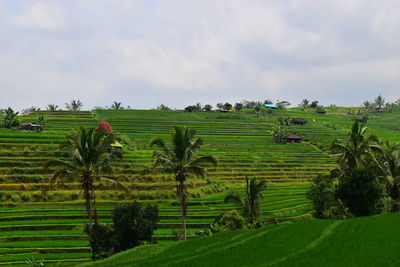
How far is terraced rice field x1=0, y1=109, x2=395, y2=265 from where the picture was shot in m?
33.7

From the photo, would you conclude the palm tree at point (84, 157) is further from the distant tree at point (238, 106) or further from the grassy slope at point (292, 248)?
the distant tree at point (238, 106)

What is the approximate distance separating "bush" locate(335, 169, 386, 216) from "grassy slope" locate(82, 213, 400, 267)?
24.8ft

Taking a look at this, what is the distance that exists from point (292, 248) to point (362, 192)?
1637 centimetres

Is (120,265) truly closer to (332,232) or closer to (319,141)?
(332,232)

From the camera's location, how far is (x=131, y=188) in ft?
152

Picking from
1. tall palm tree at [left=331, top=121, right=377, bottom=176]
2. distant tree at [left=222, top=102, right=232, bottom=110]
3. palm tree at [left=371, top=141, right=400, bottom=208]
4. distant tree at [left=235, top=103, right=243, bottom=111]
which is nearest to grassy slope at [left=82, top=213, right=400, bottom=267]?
palm tree at [left=371, top=141, right=400, bottom=208]

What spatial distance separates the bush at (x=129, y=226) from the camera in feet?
85.8

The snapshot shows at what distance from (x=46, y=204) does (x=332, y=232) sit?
31.2 m

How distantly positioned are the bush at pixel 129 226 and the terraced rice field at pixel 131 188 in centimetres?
544

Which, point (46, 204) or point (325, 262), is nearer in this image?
point (325, 262)

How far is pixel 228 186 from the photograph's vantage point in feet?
196

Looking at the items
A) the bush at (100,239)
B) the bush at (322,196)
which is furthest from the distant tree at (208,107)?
the bush at (100,239)

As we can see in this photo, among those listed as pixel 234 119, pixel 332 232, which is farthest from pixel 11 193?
pixel 234 119

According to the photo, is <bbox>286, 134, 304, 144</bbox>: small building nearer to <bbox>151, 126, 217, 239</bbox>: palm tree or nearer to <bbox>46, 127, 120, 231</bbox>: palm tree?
<bbox>151, 126, 217, 239</bbox>: palm tree
